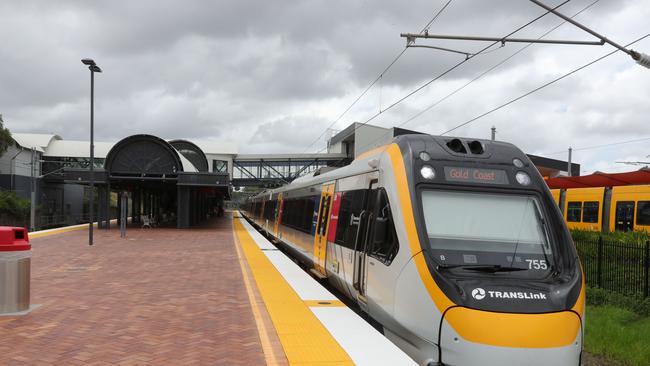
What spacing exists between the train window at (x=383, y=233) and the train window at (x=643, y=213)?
1401cm

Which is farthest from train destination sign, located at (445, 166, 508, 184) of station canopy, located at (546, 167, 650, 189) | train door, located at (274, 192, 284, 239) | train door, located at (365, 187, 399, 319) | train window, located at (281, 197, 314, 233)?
station canopy, located at (546, 167, 650, 189)

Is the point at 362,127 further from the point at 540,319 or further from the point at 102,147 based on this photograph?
the point at 540,319

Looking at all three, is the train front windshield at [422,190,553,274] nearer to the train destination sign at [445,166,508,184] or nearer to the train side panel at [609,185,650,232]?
the train destination sign at [445,166,508,184]

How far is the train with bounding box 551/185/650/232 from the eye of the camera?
17.8m

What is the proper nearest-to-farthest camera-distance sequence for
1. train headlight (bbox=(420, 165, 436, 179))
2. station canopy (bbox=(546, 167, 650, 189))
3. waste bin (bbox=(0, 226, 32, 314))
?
train headlight (bbox=(420, 165, 436, 179)), waste bin (bbox=(0, 226, 32, 314)), station canopy (bbox=(546, 167, 650, 189))

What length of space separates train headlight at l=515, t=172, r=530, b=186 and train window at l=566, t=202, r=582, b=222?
16511mm

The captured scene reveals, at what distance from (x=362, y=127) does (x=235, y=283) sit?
44.6 metres

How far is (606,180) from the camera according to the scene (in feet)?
70.2

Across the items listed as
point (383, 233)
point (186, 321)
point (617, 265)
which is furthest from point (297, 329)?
point (617, 265)

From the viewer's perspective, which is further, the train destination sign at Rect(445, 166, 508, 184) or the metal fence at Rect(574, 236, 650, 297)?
the metal fence at Rect(574, 236, 650, 297)

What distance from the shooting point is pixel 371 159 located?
27.0 feet

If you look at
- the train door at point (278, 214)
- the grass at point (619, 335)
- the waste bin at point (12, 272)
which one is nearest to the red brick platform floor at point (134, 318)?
the waste bin at point (12, 272)

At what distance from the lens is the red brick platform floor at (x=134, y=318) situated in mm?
5875

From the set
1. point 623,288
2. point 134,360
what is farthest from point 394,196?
point 623,288
